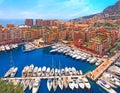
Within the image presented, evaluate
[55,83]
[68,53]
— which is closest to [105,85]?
[55,83]

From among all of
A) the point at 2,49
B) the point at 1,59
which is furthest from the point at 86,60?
the point at 2,49

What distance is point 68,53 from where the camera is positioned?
35.2 meters

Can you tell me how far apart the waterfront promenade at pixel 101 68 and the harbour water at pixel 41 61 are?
0.98 metres

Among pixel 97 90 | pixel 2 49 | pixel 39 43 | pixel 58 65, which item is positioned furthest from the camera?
pixel 39 43

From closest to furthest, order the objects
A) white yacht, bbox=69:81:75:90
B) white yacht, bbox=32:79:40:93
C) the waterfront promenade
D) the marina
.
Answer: white yacht, bbox=32:79:40:93
white yacht, bbox=69:81:75:90
the marina
the waterfront promenade

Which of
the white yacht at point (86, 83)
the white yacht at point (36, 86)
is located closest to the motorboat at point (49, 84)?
the white yacht at point (36, 86)

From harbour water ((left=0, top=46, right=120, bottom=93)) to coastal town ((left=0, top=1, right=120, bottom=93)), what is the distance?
1.46 feet

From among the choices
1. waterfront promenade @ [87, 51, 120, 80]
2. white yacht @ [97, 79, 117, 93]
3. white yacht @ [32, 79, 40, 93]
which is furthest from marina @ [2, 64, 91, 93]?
white yacht @ [97, 79, 117, 93]

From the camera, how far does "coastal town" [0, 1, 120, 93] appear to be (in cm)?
2264

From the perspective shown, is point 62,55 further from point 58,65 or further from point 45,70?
point 45,70

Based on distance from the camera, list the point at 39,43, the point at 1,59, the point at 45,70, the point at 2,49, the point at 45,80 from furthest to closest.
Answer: the point at 39,43 → the point at 2,49 → the point at 1,59 → the point at 45,70 → the point at 45,80

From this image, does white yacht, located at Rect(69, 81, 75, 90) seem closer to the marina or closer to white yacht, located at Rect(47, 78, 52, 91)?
the marina

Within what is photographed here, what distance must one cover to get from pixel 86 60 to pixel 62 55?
5370 mm

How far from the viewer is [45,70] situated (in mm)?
26453
